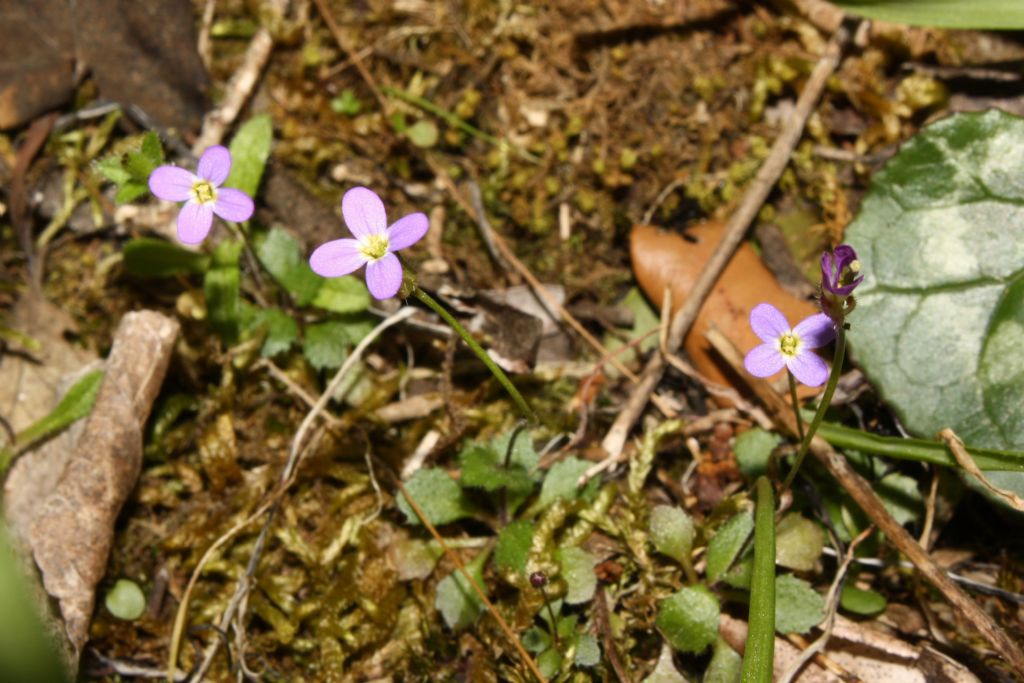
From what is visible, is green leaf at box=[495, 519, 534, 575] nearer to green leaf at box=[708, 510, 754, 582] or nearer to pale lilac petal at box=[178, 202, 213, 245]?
green leaf at box=[708, 510, 754, 582]

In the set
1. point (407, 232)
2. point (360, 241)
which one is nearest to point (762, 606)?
point (407, 232)

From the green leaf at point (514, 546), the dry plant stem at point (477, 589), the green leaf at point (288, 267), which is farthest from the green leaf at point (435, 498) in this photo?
the green leaf at point (288, 267)

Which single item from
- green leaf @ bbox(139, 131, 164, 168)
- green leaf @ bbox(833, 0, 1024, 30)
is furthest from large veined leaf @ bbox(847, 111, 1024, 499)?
green leaf @ bbox(139, 131, 164, 168)

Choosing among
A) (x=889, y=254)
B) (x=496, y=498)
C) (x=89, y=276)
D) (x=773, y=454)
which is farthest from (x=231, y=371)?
(x=889, y=254)

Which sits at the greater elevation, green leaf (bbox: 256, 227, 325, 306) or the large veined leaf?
the large veined leaf

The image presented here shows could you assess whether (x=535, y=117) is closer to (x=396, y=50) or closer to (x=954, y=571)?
(x=396, y=50)
